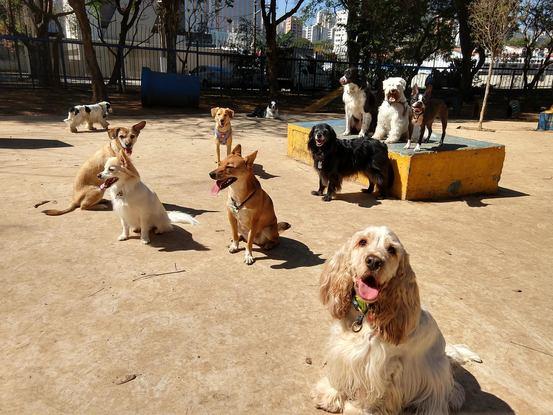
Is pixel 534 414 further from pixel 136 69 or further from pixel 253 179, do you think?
pixel 136 69

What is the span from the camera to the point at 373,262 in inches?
82.9

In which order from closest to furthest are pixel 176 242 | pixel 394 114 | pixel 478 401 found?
pixel 478 401 → pixel 176 242 → pixel 394 114

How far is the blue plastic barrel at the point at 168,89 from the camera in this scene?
16875 mm

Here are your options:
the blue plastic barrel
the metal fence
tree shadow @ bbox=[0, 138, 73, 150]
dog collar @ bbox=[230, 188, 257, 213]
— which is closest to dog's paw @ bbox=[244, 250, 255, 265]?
dog collar @ bbox=[230, 188, 257, 213]

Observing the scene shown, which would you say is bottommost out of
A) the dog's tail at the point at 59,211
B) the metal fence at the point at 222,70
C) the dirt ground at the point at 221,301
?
the dirt ground at the point at 221,301

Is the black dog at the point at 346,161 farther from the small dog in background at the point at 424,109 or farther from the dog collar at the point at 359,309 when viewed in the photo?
the dog collar at the point at 359,309

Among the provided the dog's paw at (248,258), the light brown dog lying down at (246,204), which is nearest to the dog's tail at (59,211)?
the light brown dog lying down at (246,204)

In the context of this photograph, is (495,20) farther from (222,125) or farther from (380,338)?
(380,338)

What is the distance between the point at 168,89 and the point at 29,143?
8.48 meters

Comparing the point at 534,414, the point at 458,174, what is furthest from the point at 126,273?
the point at 458,174

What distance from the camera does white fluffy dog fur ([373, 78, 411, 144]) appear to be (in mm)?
7133

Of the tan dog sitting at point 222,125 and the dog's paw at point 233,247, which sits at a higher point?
the tan dog sitting at point 222,125

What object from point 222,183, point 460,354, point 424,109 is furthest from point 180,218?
point 424,109

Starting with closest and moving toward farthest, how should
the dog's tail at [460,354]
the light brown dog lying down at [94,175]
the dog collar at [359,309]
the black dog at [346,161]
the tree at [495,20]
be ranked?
the dog collar at [359,309], the dog's tail at [460,354], the light brown dog lying down at [94,175], the black dog at [346,161], the tree at [495,20]
